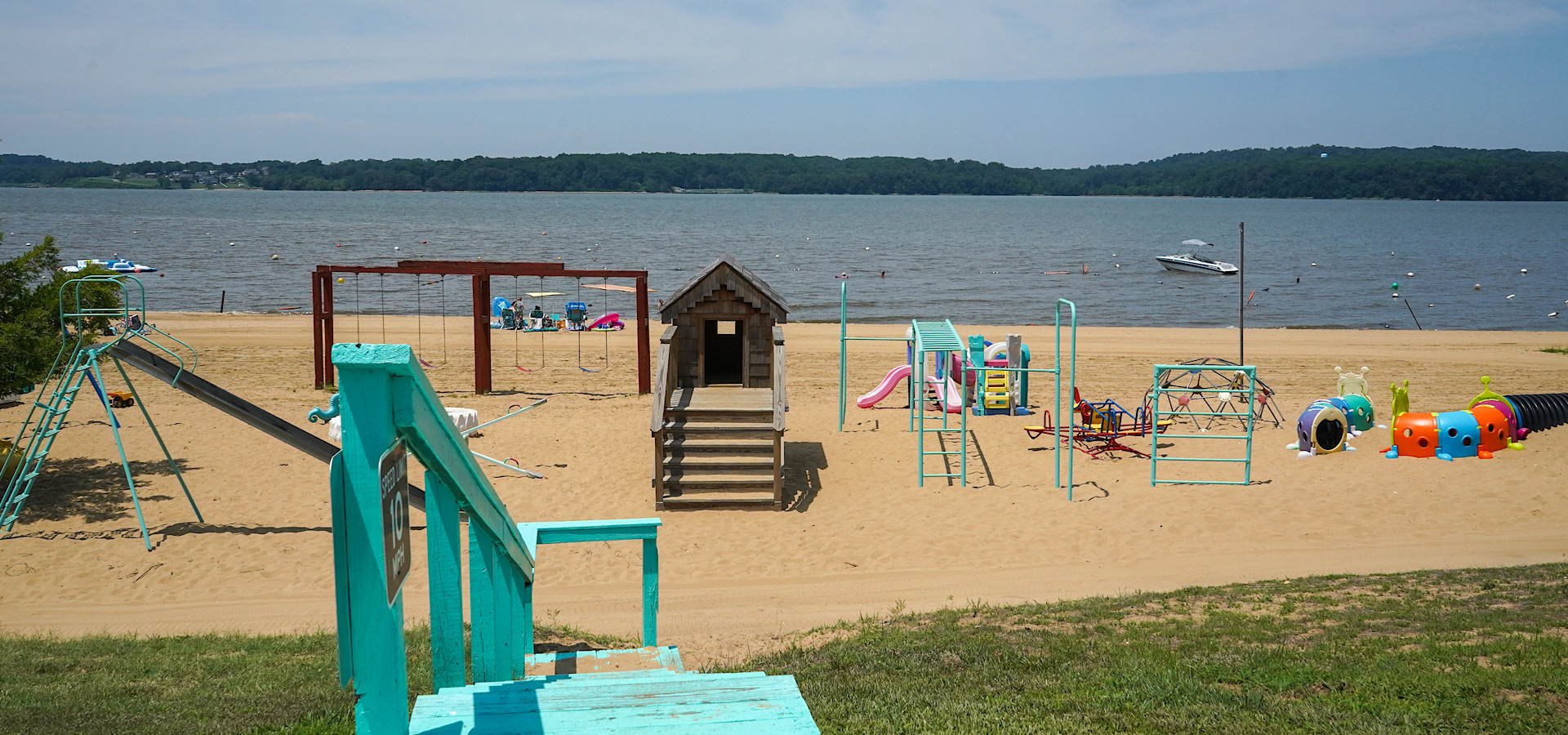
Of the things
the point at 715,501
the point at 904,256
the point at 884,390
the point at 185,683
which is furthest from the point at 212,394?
the point at 904,256

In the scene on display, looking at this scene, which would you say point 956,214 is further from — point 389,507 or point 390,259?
point 389,507

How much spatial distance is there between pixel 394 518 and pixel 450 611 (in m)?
1.08

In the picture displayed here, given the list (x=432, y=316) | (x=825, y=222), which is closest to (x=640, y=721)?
(x=432, y=316)

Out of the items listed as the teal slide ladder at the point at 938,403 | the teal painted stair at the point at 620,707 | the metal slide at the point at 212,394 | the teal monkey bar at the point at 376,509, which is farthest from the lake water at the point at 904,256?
the teal monkey bar at the point at 376,509

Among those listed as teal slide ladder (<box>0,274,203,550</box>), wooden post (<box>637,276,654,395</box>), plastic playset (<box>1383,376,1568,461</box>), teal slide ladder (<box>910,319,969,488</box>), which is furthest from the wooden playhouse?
plastic playset (<box>1383,376,1568,461</box>)

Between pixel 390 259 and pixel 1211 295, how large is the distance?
52.5 m

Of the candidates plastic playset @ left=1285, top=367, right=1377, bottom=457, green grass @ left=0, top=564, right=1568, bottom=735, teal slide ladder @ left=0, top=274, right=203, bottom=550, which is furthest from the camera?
plastic playset @ left=1285, top=367, right=1377, bottom=457

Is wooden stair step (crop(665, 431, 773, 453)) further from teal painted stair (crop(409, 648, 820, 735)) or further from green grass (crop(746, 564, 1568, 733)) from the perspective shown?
teal painted stair (crop(409, 648, 820, 735))

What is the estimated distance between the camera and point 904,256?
79.4 metres

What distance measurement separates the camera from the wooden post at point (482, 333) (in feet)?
67.8

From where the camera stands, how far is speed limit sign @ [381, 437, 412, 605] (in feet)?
6.77

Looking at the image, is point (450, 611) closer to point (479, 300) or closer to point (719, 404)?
point (719, 404)

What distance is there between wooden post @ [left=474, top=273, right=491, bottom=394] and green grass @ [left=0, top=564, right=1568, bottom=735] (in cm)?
1260

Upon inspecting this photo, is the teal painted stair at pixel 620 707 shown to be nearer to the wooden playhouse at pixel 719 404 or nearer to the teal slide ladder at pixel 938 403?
the wooden playhouse at pixel 719 404
